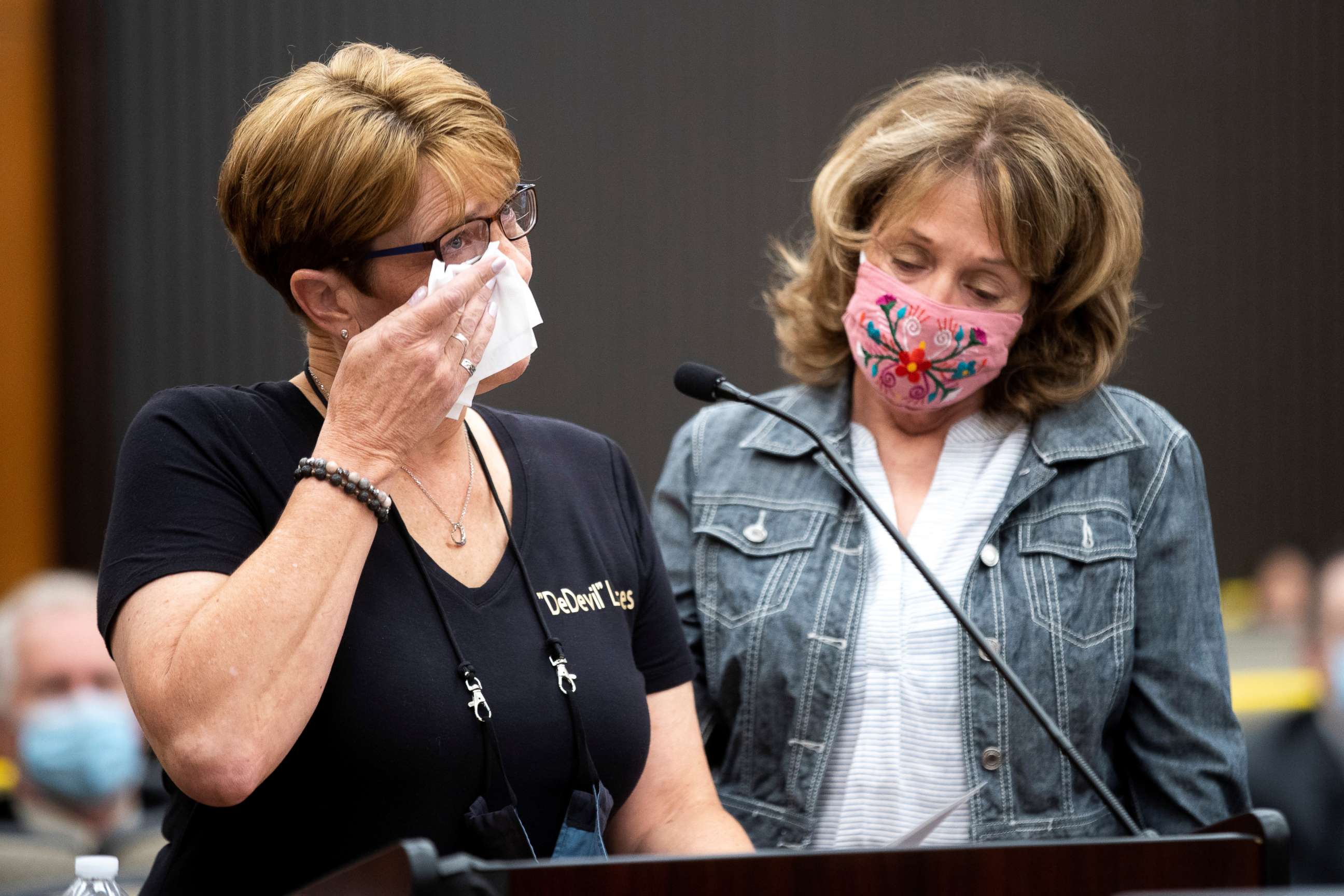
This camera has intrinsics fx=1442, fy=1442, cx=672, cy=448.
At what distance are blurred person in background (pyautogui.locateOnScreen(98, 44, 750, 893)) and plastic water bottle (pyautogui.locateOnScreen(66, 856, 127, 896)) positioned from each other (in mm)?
84

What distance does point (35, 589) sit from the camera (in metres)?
3.32

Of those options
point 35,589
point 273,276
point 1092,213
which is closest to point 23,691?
point 35,589

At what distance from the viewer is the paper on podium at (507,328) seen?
1.63 m

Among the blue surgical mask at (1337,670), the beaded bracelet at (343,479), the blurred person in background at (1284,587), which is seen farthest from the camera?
the blurred person in background at (1284,587)

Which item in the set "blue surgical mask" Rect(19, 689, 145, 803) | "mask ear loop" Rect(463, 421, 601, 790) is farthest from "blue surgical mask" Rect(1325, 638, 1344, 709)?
"blue surgical mask" Rect(19, 689, 145, 803)

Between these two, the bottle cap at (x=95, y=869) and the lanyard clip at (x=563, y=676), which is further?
the lanyard clip at (x=563, y=676)

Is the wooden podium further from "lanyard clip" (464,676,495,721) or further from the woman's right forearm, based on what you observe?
"lanyard clip" (464,676,495,721)

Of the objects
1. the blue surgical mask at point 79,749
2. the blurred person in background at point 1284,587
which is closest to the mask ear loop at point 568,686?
the blue surgical mask at point 79,749

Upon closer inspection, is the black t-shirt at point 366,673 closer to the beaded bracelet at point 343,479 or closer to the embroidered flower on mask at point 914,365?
the beaded bracelet at point 343,479

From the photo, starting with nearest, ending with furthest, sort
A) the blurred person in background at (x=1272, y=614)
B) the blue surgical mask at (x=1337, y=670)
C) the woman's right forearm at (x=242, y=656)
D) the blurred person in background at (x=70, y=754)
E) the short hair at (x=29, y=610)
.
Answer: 1. the woman's right forearm at (x=242, y=656)
2. the blurred person in background at (x=70, y=754)
3. the short hair at (x=29, y=610)
4. the blue surgical mask at (x=1337, y=670)
5. the blurred person in background at (x=1272, y=614)

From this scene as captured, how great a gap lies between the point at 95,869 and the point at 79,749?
5.93ft

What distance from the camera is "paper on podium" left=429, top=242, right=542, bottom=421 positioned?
1.63 metres

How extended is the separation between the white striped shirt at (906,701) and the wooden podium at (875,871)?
0.76 meters

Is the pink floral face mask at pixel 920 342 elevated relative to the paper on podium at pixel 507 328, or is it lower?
lower
